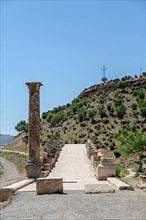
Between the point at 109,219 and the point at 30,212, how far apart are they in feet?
7.54

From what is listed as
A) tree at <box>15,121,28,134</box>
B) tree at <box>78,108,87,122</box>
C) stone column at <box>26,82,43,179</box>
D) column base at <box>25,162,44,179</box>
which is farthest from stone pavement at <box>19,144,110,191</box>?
tree at <box>78,108,87,122</box>

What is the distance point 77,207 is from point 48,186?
335cm

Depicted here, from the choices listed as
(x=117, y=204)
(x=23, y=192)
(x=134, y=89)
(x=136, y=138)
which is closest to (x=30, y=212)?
(x=117, y=204)

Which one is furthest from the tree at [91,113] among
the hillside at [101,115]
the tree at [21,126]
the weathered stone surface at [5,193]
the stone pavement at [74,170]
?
the weathered stone surface at [5,193]

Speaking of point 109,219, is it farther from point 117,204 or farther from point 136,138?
point 136,138

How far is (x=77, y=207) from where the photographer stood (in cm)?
1298

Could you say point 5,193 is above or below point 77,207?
above

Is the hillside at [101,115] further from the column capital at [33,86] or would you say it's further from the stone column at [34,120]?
the column capital at [33,86]

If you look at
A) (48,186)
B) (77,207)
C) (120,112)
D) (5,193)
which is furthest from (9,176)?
(120,112)

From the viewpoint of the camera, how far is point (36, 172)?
23125 millimetres

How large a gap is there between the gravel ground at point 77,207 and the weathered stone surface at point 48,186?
1.25 feet

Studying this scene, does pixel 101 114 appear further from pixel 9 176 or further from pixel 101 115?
pixel 9 176

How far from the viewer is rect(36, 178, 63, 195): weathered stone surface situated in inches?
631

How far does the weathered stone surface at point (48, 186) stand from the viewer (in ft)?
52.6
